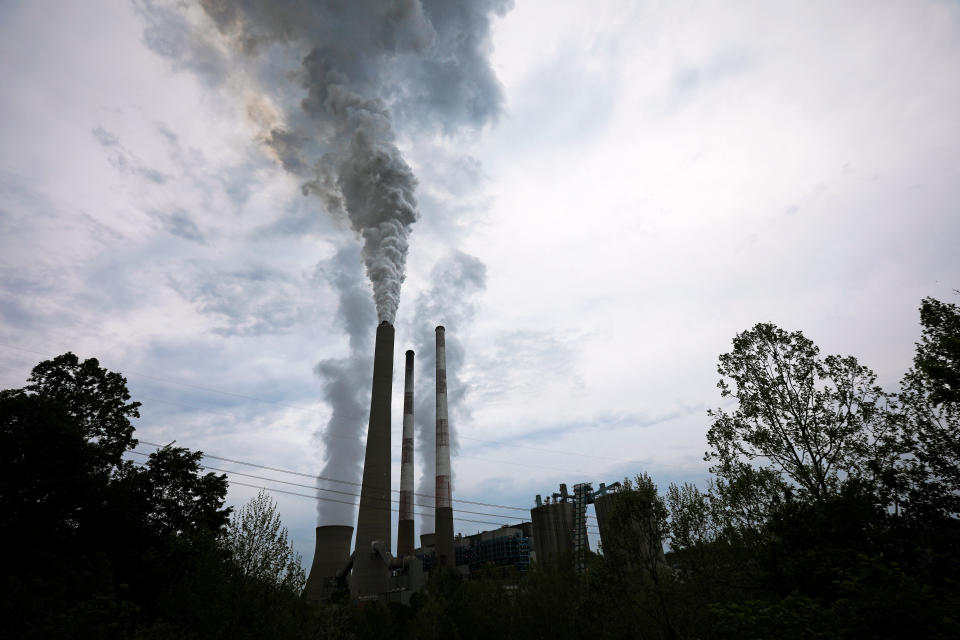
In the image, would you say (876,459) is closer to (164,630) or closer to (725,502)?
(725,502)

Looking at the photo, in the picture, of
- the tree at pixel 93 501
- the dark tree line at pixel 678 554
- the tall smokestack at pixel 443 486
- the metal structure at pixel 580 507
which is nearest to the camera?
the dark tree line at pixel 678 554

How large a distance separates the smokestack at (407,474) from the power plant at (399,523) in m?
0.08

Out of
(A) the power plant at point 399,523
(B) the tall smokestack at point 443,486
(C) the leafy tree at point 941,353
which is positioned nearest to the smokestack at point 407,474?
(A) the power plant at point 399,523

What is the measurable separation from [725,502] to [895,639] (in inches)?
284

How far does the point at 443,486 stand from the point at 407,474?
4.06 meters

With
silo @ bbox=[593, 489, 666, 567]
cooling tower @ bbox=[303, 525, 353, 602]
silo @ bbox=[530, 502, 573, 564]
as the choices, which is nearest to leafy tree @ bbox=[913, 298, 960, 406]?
silo @ bbox=[593, 489, 666, 567]

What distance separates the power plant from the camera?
34.1 meters

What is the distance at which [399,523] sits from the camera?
41.8m

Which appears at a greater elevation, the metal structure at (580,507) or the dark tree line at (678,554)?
the metal structure at (580,507)

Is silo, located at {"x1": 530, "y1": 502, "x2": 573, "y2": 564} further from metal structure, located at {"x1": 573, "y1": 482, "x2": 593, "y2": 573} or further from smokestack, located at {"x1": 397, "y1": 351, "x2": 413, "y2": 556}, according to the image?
smokestack, located at {"x1": 397, "y1": 351, "x2": 413, "y2": 556}

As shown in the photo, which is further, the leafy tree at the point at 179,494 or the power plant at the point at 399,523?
the power plant at the point at 399,523

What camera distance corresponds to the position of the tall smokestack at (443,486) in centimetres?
3931

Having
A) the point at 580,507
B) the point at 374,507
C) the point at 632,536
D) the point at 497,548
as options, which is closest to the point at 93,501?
the point at 374,507

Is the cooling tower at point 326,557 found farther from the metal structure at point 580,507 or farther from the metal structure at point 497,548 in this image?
the metal structure at point 580,507
